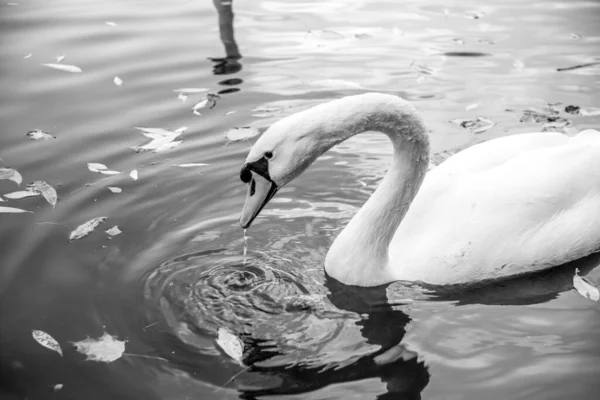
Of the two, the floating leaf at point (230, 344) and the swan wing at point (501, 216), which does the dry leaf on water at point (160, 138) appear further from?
the floating leaf at point (230, 344)

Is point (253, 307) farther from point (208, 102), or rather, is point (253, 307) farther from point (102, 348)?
point (208, 102)

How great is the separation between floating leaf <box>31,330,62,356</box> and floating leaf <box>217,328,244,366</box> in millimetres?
1025

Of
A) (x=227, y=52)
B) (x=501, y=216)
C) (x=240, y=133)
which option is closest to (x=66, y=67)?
(x=227, y=52)

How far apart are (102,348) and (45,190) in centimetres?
245

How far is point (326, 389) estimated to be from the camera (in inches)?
189

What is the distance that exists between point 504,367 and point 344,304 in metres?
1.24

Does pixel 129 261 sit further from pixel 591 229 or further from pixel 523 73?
pixel 523 73

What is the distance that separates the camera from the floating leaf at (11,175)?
24.3 ft

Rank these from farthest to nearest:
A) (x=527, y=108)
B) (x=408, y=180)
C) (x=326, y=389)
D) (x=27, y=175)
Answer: (x=527, y=108)
(x=27, y=175)
(x=408, y=180)
(x=326, y=389)

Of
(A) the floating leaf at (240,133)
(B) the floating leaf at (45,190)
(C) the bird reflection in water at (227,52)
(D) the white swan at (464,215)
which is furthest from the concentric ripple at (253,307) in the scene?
(C) the bird reflection in water at (227,52)

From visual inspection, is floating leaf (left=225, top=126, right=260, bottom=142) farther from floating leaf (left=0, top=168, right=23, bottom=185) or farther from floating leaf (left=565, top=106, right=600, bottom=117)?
floating leaf (left=565, top=106, right=600, bottom=117)

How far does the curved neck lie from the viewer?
5586 millimetres

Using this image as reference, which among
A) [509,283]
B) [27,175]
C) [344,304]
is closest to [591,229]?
[509,283]

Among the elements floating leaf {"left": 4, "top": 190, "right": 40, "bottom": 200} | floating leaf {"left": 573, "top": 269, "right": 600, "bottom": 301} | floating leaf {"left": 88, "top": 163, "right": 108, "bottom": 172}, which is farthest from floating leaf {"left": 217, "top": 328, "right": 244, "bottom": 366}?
floating leaf {"left": 88, "top": 163, "right": 108, "bottom": 172}
